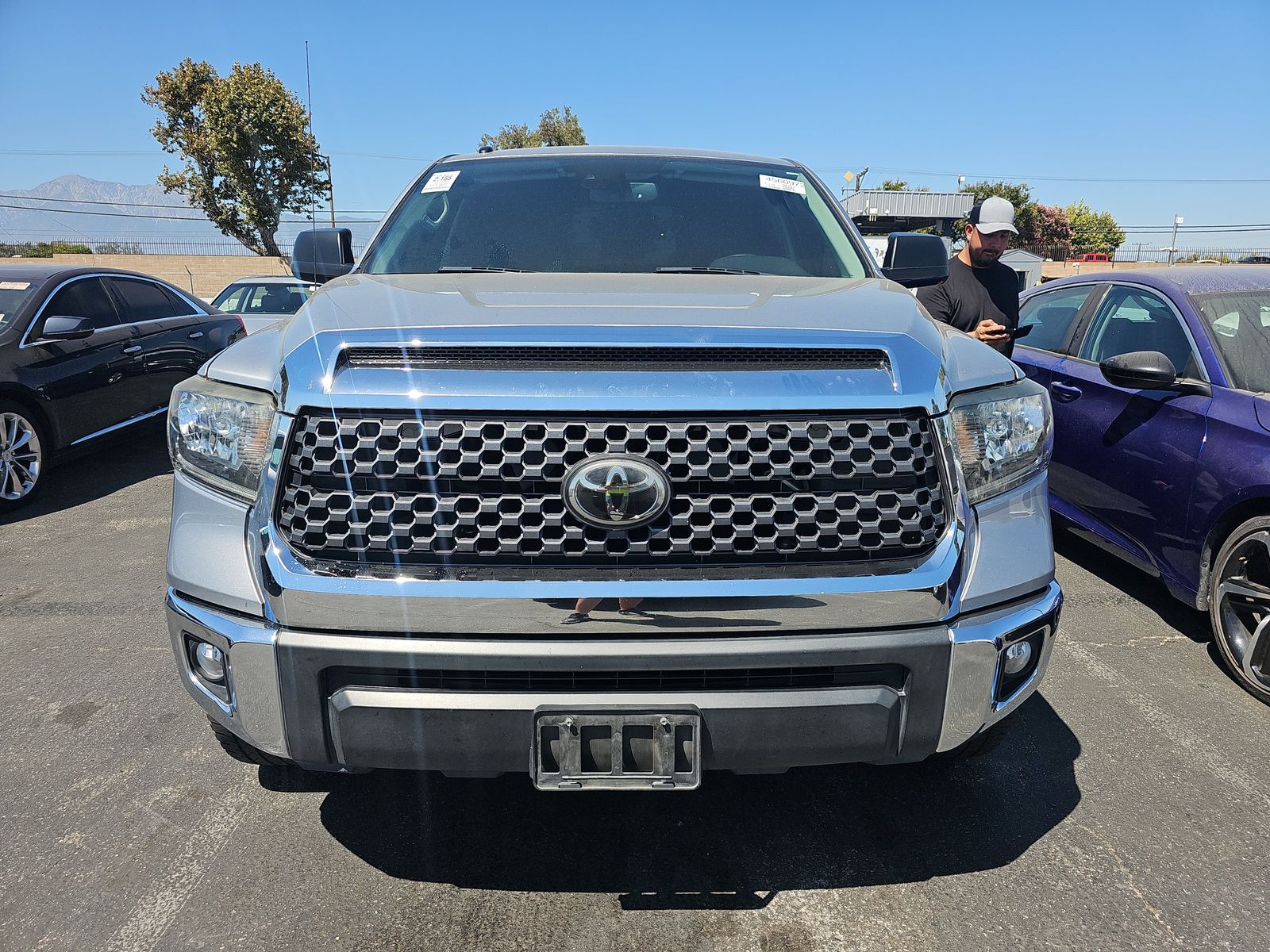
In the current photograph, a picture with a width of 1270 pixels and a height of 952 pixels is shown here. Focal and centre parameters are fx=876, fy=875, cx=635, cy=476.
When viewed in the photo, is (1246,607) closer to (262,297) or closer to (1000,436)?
(1000,436)

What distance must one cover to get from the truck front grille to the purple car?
2.41 meters

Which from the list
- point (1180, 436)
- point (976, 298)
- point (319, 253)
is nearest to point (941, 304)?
point (976, 298)

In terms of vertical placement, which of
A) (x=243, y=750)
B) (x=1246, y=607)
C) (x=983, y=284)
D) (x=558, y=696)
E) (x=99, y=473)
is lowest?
(x=99, y=473)

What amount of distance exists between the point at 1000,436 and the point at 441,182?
236cm

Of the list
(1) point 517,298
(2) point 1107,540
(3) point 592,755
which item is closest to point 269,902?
(3) point 592,755

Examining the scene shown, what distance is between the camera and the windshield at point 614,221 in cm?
301

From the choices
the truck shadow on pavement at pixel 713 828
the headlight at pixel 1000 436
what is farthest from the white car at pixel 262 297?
the headlight at pixel 1000 436

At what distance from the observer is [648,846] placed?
244 cm

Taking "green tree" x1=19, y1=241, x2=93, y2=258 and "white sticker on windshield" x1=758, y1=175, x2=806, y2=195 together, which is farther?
"green tree" x1=19, y1=241, x2=93, y2=258

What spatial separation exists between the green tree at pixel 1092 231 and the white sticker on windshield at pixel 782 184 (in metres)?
81.3

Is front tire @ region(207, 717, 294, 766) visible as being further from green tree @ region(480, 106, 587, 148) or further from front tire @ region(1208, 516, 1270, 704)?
green tree @ region(480, 106, 587, 148)

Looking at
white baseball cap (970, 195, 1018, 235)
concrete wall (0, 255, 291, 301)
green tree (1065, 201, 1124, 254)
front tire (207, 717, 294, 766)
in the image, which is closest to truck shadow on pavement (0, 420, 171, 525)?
front tire (207, 717, 294, 766)

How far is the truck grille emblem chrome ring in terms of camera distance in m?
1.84

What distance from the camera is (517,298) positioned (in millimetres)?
2221
